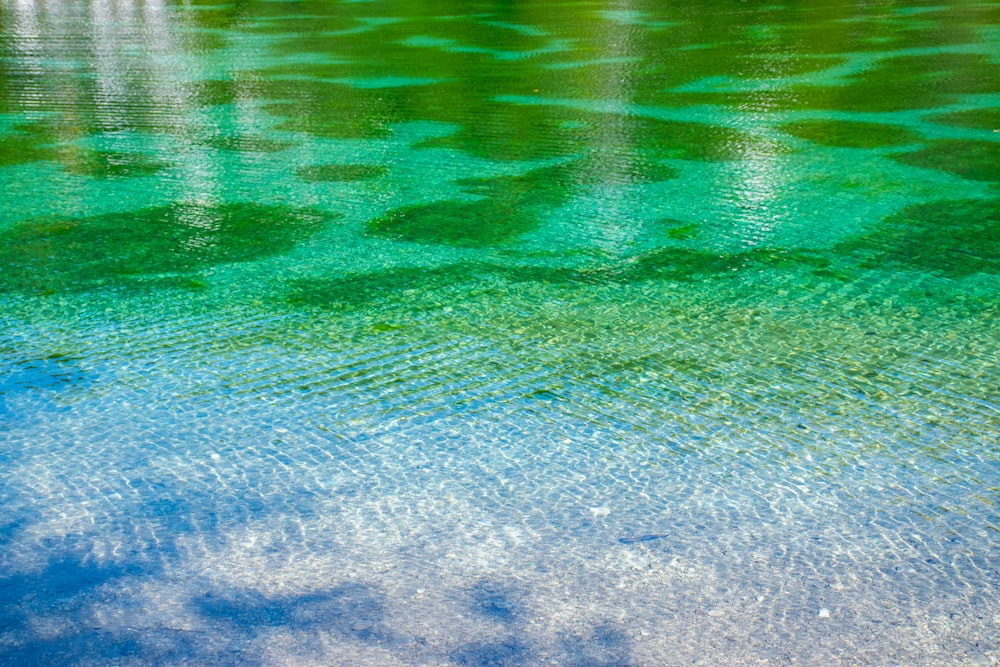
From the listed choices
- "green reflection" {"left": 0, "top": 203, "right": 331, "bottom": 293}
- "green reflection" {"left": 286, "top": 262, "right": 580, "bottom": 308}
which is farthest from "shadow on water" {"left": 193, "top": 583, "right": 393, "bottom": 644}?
"green reflection" {"left": 0, "top": 203, "right": 331, "bottom": 293}

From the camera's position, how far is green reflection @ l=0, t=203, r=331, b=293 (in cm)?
433

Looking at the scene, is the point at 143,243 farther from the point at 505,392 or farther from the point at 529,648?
the point at 529,648

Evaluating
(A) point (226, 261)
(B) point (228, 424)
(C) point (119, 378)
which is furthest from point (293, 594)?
(A) point (226, 261)

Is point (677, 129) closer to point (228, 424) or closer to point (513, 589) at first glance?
point (228, 424)

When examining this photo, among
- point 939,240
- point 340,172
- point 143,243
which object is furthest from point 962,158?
point 143,243

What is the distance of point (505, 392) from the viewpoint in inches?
127

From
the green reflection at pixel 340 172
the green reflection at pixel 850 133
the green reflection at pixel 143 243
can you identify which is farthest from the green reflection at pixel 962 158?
the green reflection at pixel 143 243

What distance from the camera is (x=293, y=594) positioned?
2299 millimetres

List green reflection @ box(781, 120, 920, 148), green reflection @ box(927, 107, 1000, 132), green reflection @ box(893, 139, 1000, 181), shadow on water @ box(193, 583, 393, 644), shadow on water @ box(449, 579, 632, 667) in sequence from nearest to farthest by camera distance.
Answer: shadow on water @ box(449, 579, 632, 667), shadow on water @ box(193, 583, 393, 644), green reflection @ box(893, 139, 1000, 181), green reflection @ box(781, 120, 920, 148), green reflection @ box(927, 107, 1000, 132)

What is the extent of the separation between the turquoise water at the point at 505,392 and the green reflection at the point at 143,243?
25 millimetres

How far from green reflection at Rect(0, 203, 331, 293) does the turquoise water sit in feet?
0.08

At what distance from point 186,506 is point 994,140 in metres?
5.50

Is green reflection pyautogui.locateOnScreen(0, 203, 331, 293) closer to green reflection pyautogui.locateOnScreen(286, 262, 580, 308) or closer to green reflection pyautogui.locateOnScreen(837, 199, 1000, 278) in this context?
green reflection pyautogui.locateOnScreen(286, 262, 580, 308)

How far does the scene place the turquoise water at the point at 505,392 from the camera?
88.0 inches
